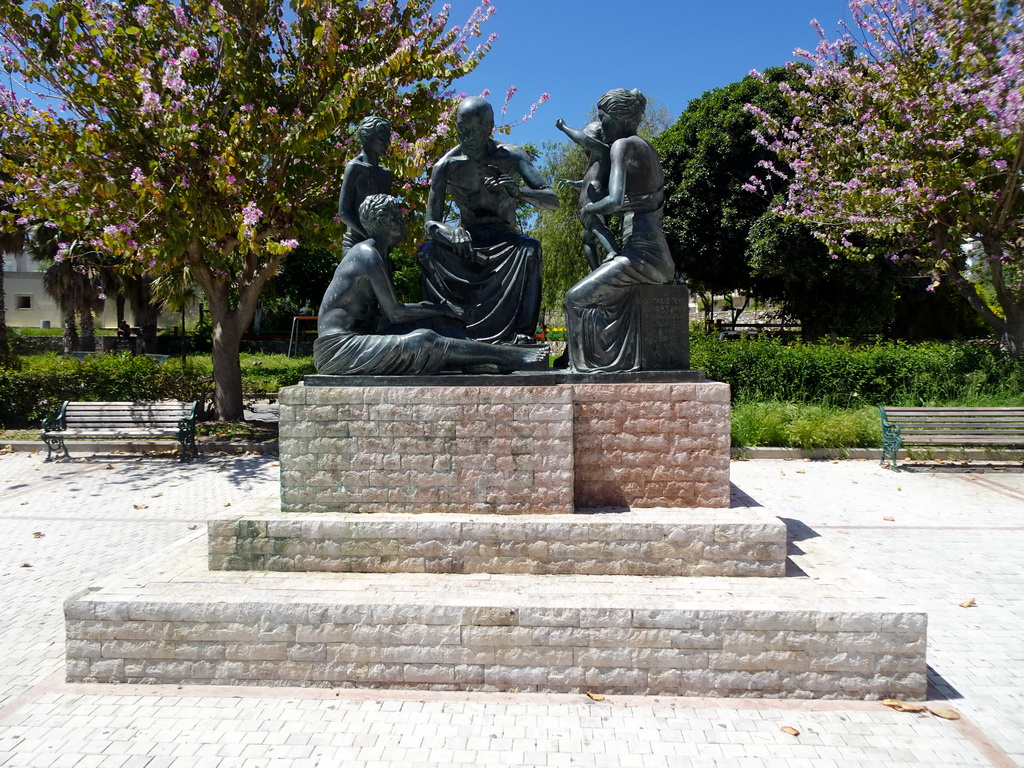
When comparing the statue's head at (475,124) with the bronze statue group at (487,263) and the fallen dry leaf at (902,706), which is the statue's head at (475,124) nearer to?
the bronze statue group at (487,263)

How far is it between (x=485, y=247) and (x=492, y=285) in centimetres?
31

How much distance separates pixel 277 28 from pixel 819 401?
37.2 ft

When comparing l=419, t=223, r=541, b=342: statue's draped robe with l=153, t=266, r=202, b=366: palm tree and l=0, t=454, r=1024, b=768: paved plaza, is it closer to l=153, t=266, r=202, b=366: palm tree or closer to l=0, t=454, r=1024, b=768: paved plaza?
l=0, t=454, r=1024, b=768: paved plaza

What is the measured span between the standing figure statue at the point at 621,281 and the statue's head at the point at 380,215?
1.33m

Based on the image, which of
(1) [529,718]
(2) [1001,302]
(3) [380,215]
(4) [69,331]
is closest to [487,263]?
(3) [380,215]

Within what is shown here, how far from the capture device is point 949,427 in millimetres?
10234

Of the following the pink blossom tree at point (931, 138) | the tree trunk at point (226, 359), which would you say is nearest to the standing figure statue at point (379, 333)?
the tree trunk at point (226, 359)

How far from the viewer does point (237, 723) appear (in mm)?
3488

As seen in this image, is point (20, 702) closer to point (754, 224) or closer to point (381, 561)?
point (381, 561)

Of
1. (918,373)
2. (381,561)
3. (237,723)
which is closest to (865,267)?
(918,373)

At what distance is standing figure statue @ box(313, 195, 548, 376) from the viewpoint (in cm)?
469

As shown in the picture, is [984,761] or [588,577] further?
[588,577]

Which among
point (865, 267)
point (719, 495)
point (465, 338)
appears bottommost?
point (719, 495)

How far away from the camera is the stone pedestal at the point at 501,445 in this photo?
176 inches
